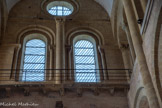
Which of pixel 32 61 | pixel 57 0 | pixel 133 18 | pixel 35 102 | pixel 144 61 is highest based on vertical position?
pixel 57 0

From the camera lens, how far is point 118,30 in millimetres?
14383

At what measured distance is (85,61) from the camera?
13977 millimetres

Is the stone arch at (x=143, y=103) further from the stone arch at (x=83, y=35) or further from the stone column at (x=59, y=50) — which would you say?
the stone column at (x=59, y=50)

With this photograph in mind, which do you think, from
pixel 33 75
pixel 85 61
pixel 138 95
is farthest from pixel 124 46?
pixel 33 75

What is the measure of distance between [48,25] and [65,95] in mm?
4733

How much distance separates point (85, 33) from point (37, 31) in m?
2.70

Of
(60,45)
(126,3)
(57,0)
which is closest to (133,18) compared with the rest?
(126,3)

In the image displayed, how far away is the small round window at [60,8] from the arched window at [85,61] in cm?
230

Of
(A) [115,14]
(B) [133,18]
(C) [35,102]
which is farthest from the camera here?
(A) [115,14]

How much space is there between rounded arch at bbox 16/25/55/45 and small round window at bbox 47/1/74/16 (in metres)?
1.56

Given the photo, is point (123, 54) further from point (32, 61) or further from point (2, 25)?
point (2, 25)

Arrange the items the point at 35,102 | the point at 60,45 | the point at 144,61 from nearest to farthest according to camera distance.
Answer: the point at 144,61 < the point at 35,102 < the point at 60,45

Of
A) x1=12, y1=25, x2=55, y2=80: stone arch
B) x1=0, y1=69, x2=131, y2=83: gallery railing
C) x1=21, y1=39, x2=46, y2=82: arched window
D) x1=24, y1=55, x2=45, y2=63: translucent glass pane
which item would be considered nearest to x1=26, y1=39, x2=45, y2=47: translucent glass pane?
x1=21, y1=39, x2=46, y2=82: arched window

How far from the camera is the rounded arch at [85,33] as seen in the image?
14.6m
